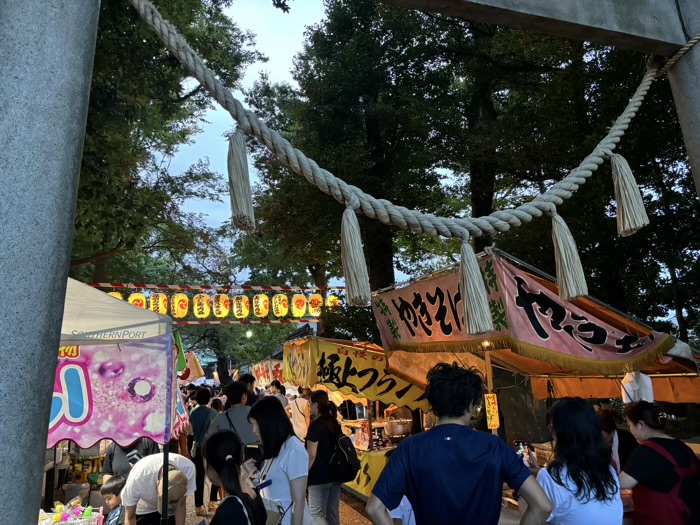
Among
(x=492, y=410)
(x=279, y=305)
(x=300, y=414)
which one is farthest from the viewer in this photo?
(x=279, y=305)

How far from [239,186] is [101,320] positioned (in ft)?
6.18

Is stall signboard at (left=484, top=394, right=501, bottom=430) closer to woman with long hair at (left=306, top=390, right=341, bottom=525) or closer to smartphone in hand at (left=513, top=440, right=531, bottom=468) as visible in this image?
smartphone in hand at (left=513, top=440, right=531, bottom=468)

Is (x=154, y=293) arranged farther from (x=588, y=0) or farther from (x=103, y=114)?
(x=588, y=0)

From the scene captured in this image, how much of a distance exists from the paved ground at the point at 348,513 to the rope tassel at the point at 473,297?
5.41 metres

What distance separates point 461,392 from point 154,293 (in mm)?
17833

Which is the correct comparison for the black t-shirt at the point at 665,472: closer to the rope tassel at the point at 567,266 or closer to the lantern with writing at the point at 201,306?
the rope tassel at the point at 567,266

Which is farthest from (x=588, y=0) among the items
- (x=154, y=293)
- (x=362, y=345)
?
(x=154, y=293)

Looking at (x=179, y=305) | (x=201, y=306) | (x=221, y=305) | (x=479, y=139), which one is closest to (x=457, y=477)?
(x=479, y=139)

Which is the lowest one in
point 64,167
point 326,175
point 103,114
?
point 64,167

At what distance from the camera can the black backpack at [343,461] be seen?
5.38 m

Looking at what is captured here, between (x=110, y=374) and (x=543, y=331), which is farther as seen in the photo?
(x=543, y=331)

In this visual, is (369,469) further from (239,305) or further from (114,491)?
(239,305)

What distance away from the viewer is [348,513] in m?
7.54

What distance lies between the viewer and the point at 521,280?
4574 mm
